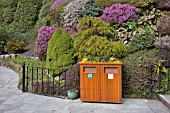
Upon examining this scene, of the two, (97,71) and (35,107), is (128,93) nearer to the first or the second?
(97,71)

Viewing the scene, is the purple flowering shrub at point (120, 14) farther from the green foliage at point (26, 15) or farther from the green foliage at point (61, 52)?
the green foliage at point (26, 15)

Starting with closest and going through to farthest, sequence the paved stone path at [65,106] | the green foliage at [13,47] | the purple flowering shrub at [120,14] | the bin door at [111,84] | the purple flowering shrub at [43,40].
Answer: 1. the paved stone path at [65,106]
2. the bin door at [111,84]
3. the purple flowering shrub at [120,14]
4. the purple flowering shrub at [43,40]
5. the green foliage at [13,47]

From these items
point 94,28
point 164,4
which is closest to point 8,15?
point 94,28

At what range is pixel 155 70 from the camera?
4.80m

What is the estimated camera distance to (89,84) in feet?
14.6

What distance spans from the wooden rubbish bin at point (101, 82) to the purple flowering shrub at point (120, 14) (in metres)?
4.04

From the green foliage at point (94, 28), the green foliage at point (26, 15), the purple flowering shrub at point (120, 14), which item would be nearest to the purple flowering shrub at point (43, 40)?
the green foliage at point (94, 28)

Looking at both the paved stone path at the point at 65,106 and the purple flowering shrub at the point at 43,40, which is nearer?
the paved stone path at the point at 65,106

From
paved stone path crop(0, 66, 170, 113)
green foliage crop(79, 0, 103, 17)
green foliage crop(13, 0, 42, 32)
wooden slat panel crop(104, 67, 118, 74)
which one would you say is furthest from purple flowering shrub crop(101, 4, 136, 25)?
green foliage crop(13, 0, 42, 32)

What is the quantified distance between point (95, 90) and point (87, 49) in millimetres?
1942

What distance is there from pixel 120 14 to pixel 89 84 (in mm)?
4576

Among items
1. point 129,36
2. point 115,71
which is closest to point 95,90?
point 115,71

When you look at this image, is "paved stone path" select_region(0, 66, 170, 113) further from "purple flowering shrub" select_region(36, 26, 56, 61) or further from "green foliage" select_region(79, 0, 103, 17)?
"green foliage" select_region(79, 0, 103, 17)

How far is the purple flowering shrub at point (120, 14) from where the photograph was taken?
7939 mm
